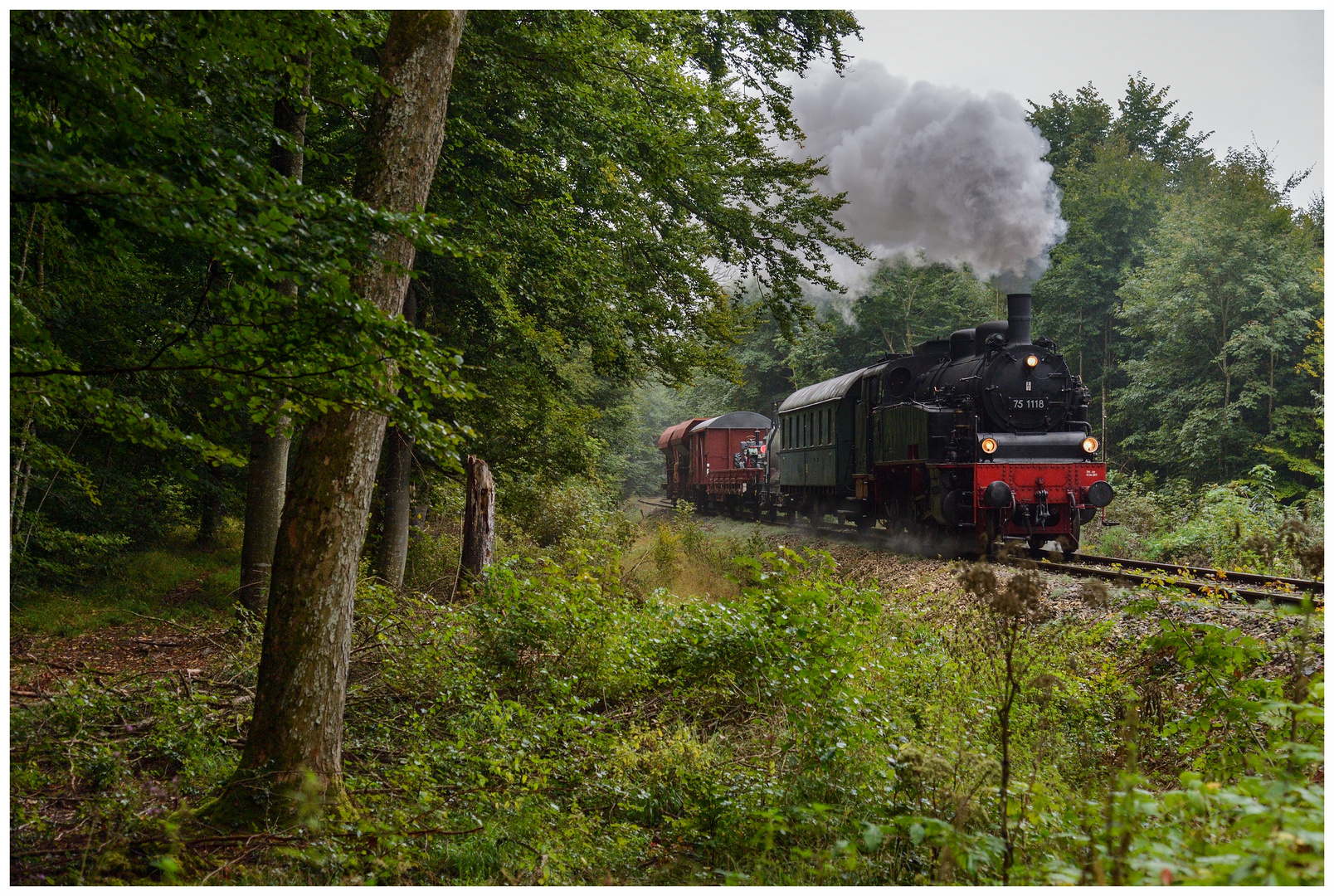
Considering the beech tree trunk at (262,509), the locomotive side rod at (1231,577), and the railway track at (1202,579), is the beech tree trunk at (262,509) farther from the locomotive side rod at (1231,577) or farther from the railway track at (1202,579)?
the locomotive side rod at (1231,577)

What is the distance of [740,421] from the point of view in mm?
26906

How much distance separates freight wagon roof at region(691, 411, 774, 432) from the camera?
26.8m

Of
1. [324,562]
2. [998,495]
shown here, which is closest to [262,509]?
[324,562]

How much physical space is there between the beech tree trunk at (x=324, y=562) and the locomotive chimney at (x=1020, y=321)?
445 inches

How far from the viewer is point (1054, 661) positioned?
7.01 meters

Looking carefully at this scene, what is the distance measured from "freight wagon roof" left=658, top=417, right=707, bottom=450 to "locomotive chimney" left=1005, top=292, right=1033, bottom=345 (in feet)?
55.7

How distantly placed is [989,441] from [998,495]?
0.93 meters

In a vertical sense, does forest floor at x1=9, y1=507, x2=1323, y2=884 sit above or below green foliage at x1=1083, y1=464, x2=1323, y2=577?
below

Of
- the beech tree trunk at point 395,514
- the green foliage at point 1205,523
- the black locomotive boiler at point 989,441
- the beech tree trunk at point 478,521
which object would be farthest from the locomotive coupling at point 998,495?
the beech tree trunk at point 395,514

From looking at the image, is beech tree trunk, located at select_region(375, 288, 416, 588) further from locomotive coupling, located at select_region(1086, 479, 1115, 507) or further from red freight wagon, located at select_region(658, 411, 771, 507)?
red freight wagon, located at select_region(658, 411, 771, 507)

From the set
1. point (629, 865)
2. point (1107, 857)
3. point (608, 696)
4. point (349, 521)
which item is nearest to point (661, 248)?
point (608, 696)

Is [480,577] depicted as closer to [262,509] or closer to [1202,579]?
[262,509]

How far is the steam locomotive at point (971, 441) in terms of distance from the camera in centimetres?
1231

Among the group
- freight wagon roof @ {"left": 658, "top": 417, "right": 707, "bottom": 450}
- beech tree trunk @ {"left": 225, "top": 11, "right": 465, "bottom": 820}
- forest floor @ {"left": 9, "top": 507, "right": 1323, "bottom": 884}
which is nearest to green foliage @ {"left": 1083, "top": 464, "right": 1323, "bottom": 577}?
forest floor @ {"left": 9, "top": 507, "right": 1323, "bottom": 884}
